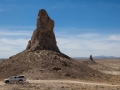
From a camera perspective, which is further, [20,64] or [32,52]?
[32,52]

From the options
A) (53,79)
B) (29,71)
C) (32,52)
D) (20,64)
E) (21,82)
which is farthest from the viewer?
(32,52)

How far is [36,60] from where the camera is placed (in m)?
55.0

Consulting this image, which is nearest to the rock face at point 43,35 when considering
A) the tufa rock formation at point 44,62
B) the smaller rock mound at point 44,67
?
the tufa rock formation at point 44,62

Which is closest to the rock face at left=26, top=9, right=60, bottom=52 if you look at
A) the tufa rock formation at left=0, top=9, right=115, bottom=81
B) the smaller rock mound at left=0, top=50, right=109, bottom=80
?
the tufa rock formation at left=0, top=9, right=115, bottom=81

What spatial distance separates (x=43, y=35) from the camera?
59.8 meters

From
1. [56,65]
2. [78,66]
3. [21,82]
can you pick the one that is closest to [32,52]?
[56,65]

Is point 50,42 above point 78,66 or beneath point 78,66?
above

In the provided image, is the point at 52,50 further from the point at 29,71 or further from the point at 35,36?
the point at 29,71

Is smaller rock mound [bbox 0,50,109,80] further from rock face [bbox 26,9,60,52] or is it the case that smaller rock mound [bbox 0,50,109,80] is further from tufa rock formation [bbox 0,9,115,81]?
rock face [bbox 26,9,60,52]

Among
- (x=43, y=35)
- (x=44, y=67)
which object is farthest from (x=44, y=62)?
(x=43, y=35)

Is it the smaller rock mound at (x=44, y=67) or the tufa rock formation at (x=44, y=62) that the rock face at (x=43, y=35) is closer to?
the tufa rock formation at (x=44, y=62)

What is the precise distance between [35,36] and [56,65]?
38.1 ft

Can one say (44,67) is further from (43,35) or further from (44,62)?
(43,35)

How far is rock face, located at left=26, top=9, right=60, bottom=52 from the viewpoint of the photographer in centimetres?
5947
